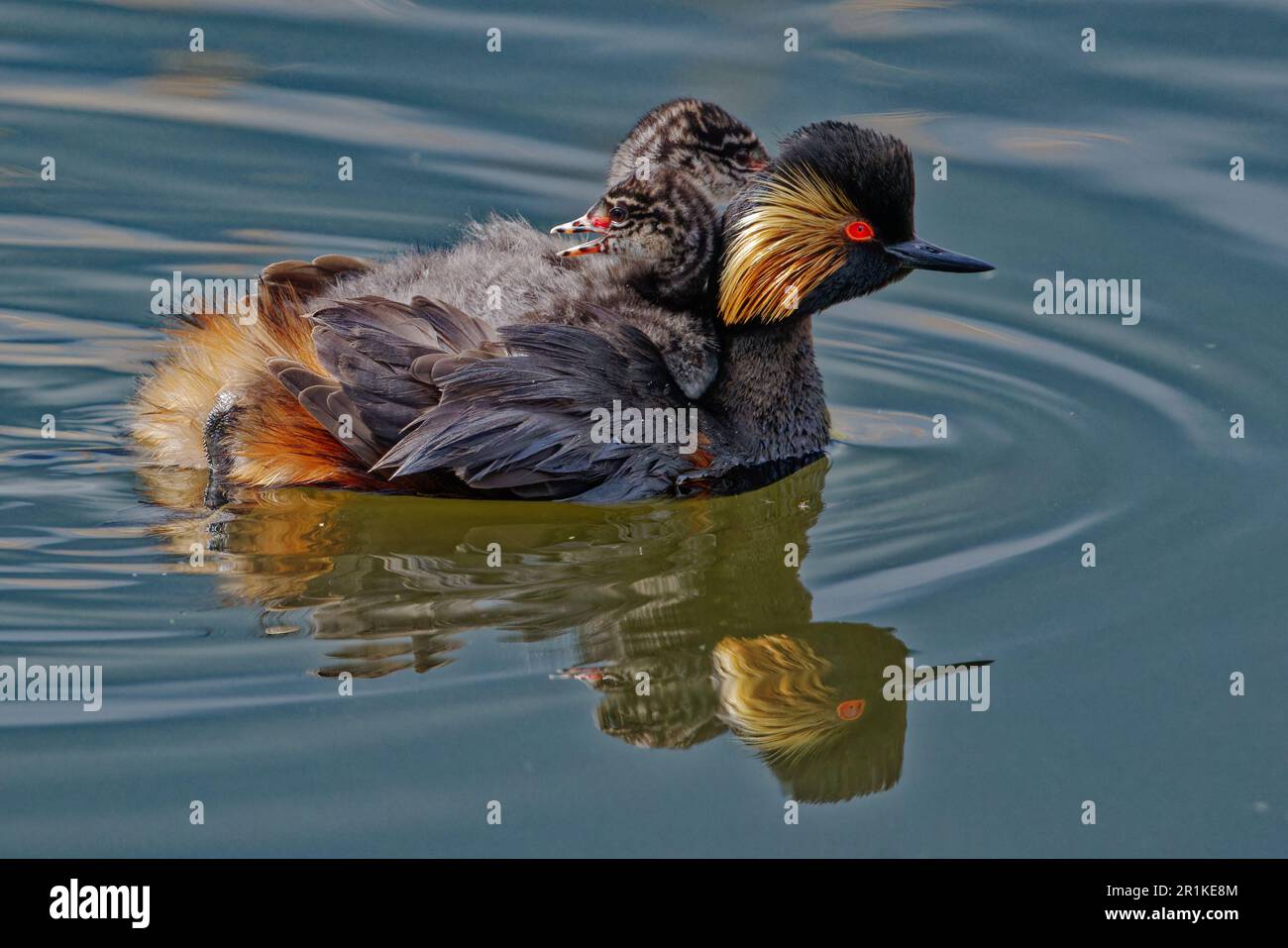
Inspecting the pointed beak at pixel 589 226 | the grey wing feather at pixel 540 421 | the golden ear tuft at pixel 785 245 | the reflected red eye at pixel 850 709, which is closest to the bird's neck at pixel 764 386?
the golden ear tuft at pixel 785 245

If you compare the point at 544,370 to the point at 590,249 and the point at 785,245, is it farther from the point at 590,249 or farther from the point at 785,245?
the point at 785,245

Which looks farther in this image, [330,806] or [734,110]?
[734,110]

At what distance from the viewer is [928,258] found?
7.51 m

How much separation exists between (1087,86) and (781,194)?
157 inches

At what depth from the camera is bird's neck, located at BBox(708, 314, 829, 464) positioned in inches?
300

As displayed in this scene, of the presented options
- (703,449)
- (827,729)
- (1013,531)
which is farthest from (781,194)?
(827,729)

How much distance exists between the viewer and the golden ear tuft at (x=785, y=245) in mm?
7332

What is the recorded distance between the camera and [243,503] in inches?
292

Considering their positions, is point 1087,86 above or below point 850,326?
above

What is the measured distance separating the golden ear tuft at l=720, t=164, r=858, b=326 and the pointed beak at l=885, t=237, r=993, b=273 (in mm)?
215

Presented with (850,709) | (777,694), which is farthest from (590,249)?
(850,709)

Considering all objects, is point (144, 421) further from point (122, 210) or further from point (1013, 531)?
point (1013, 531)

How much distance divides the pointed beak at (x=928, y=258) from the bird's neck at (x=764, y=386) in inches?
18.8

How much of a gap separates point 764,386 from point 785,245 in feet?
1.98
